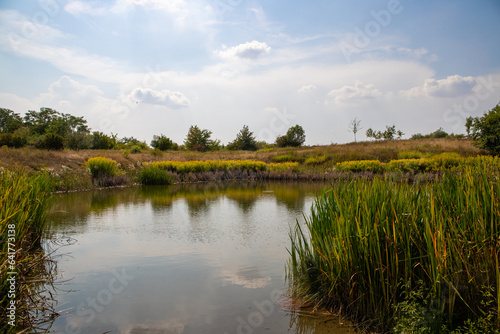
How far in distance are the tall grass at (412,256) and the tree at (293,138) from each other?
149 feet

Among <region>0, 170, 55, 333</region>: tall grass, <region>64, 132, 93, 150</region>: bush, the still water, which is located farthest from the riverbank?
<region>64, 132, 93, 150</region>: bush

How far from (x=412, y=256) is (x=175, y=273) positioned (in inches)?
124

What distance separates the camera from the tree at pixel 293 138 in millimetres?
49156

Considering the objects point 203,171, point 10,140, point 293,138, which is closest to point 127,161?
point 203,171

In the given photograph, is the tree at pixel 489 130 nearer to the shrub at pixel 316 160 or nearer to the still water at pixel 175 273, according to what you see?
the shrub at pixel 316 160

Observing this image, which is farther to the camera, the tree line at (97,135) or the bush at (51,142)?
the tree line at (97,135)

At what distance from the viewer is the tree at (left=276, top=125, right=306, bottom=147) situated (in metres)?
49.2

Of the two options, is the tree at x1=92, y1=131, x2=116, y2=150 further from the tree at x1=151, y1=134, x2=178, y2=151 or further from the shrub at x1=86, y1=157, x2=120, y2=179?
the shrub at x1=86, y1=157, x2=120, y2=179

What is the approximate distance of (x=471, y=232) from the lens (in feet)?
9.59

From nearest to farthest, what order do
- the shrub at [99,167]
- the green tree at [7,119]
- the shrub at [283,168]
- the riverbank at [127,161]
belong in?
the riverbank at [127,161] → the shrub at [99,167] → the shrub at [283,168] → the green tree at [7,119]

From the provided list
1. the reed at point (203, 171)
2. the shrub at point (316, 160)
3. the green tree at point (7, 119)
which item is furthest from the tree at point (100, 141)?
the shrub at point (316, 160)

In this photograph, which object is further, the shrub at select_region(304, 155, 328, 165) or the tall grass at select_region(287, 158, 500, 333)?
the shrub at select_region(304, 155, 328, 165)

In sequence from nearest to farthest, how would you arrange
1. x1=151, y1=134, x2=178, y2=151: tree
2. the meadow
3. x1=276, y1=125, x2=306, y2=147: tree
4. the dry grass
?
the meadow < the dry grass < x1=151, y1=134, x2=178, y2=151: tree < x1=276, y1=125, x2=306, y2=147: tree

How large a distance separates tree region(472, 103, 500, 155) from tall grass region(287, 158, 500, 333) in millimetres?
24174
